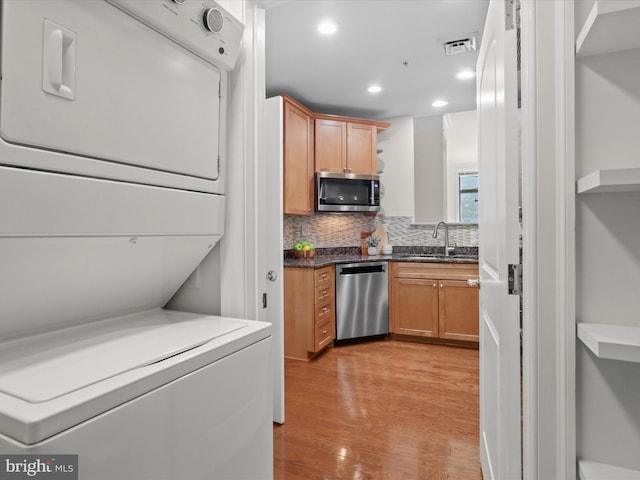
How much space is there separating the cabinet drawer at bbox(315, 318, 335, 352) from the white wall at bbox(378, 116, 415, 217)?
173cm

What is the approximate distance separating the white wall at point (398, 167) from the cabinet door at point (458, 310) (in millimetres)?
1179

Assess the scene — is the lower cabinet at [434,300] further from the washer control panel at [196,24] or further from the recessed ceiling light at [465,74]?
the washer control panel at [196,24]

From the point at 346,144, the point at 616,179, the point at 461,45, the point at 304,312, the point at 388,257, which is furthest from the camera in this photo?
the point at 346,144

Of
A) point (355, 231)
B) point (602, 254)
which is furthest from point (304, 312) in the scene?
point (602, 254)

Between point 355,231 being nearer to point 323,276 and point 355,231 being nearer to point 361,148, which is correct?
point 361,148

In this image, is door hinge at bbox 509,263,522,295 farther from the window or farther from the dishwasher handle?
the window

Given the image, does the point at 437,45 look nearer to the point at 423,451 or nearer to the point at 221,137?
the point at 221,137

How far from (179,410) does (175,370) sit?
0.09m

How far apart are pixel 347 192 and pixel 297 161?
28.0 inches

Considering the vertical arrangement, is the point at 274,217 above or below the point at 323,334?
above

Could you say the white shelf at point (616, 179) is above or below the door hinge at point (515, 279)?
above

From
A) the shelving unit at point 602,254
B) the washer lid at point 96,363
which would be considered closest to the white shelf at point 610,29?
the shelving unit at point 602,254

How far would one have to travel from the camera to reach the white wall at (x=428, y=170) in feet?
14.3

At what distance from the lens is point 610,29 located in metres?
0.75
